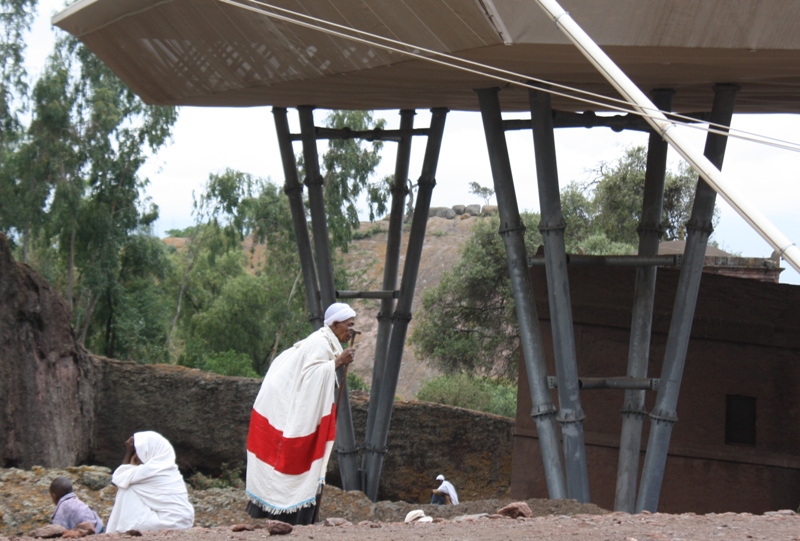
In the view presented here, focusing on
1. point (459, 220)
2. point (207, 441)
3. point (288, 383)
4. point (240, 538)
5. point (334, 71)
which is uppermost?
point (459, 220)

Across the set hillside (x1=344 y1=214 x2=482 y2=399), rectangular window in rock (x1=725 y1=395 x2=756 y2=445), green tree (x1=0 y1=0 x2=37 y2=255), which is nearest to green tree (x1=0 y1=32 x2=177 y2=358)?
green tree (x1=0 y1=0 x2=37 y2=255)

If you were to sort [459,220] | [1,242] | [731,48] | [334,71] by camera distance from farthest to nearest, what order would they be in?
[459,220] → [1,242] → [334,71] → [731,48]

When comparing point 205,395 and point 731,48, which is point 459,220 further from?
point 731,48

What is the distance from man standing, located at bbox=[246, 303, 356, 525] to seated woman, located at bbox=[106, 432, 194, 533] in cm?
53

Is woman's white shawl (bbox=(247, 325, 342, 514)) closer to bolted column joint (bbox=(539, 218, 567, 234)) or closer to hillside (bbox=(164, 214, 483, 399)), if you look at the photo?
bolted column joint (bbox=(539, 218, 567, 234))

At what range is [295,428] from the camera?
6.71m

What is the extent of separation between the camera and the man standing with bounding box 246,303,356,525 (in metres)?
6.72

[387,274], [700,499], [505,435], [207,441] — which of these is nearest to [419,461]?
[505,435]

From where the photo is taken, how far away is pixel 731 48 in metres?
8.45

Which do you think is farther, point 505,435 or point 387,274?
point 505,435

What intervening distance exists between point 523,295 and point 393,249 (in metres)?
5.10

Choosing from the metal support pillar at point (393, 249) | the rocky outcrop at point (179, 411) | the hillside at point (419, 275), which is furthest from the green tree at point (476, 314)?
the metal support pillar at point (393, 249)

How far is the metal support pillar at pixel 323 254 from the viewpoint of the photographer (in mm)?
14172

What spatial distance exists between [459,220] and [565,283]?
61994 millimetres
